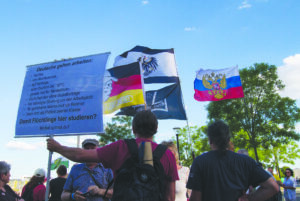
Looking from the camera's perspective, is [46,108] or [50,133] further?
[46,108]

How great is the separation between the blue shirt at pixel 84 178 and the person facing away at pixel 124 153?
133cm

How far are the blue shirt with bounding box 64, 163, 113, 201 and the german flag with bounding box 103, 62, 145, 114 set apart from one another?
5.55m

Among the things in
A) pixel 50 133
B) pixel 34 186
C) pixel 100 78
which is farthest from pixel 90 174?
pixel 34 186

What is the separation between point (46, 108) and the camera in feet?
12.4

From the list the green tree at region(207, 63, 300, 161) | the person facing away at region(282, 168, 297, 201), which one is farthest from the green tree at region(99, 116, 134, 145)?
the person facing away at region(282, 168, 297, 201)

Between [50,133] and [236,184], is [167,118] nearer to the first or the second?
[50,133]

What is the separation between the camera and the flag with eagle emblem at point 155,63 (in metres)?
12.1

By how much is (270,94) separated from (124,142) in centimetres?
3463

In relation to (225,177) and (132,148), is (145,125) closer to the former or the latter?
(132,148)

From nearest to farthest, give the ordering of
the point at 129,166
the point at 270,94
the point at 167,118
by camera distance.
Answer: the point at 129,166, the point at 167,118, the point at 270,94

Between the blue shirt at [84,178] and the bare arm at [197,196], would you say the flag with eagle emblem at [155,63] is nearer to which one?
the blue shirt at [84,178]

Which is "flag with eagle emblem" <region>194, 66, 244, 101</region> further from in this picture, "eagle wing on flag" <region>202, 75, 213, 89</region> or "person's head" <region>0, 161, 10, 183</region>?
"person's head" <region>0, 161, 10, 183</region>

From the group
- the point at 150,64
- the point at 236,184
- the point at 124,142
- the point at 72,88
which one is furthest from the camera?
the point at 150,64

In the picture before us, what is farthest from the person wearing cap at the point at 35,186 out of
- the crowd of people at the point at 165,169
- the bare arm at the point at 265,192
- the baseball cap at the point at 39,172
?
the bare arm at the point at 265,192
